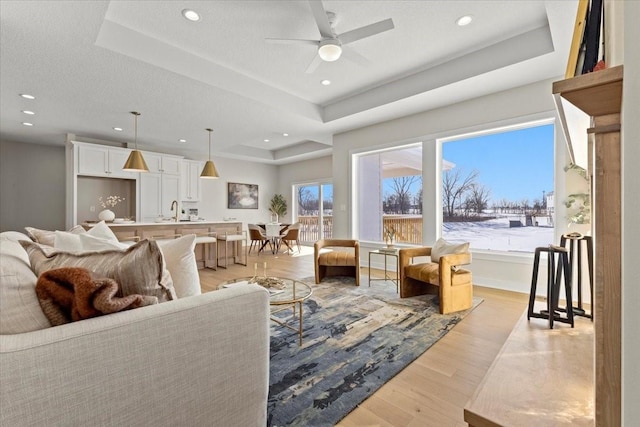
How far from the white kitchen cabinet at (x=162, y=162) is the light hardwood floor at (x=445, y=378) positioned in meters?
6.61

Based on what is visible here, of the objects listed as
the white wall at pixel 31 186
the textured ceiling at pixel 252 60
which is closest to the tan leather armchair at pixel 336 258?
the textured ceiling at pixel 252 60

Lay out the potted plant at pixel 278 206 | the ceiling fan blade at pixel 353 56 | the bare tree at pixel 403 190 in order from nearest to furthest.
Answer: the ceiling fan blade at pixel 353 56, the bare tree at pixel 403 190, the potted plant at pixel 278 206

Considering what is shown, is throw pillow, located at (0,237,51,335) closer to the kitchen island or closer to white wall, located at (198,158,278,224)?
the kitchen island

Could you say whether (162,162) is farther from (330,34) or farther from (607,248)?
(607,248)

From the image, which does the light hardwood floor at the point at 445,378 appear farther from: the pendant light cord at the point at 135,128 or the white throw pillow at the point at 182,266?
the pendant light cord at the point at 135,128

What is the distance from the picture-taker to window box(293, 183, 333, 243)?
842 cm

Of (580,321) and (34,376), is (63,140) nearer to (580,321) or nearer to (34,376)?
(34,376)

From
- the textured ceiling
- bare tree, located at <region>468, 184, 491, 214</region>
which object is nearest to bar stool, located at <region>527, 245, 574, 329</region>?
the textured ceiling

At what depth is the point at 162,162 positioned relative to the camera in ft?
21.7

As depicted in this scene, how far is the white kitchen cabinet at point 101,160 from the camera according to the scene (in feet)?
18.0

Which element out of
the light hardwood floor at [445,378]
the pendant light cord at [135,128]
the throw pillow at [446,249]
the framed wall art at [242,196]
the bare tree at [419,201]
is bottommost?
the light hardwood floor at [445,378]

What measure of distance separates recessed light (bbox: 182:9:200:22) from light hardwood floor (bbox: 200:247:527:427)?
134 inches

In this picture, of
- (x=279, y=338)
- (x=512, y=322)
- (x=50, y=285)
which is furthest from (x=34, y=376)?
(x=512, y=322)

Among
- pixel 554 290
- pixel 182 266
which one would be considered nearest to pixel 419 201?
pixel 554 290
